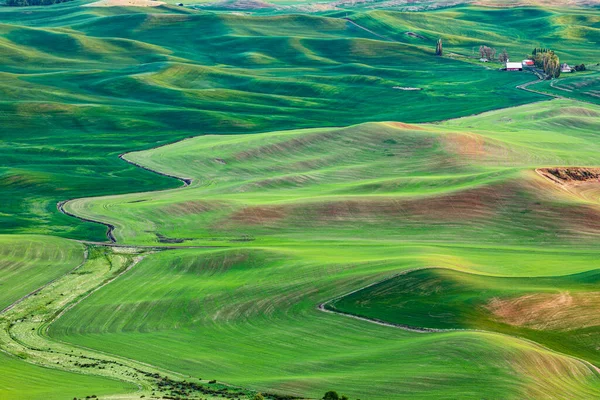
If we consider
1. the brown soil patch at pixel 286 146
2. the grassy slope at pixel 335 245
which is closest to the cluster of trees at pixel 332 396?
the grassy slope at pixel 335 245

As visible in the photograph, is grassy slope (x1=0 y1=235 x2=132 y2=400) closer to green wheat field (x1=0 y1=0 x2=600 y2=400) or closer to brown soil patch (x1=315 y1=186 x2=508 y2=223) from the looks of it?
green wheat field (x1=0 y1=0 x2=600 y2=400)

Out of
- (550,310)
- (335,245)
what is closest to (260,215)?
(335,245)

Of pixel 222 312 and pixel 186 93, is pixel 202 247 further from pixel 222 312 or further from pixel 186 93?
pixel 186 93

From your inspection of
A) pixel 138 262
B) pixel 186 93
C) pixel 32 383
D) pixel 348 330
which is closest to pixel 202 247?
pixel 138 262

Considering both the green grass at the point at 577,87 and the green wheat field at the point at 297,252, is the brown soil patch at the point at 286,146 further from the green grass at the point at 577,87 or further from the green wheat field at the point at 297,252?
the green grass at the point at 577,87

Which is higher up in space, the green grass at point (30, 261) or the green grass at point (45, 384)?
the green grass at point (45, 384)

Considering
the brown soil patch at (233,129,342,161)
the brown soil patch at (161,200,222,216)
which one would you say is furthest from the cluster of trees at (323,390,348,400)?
the brown soil patch at (233,129,342,161)
